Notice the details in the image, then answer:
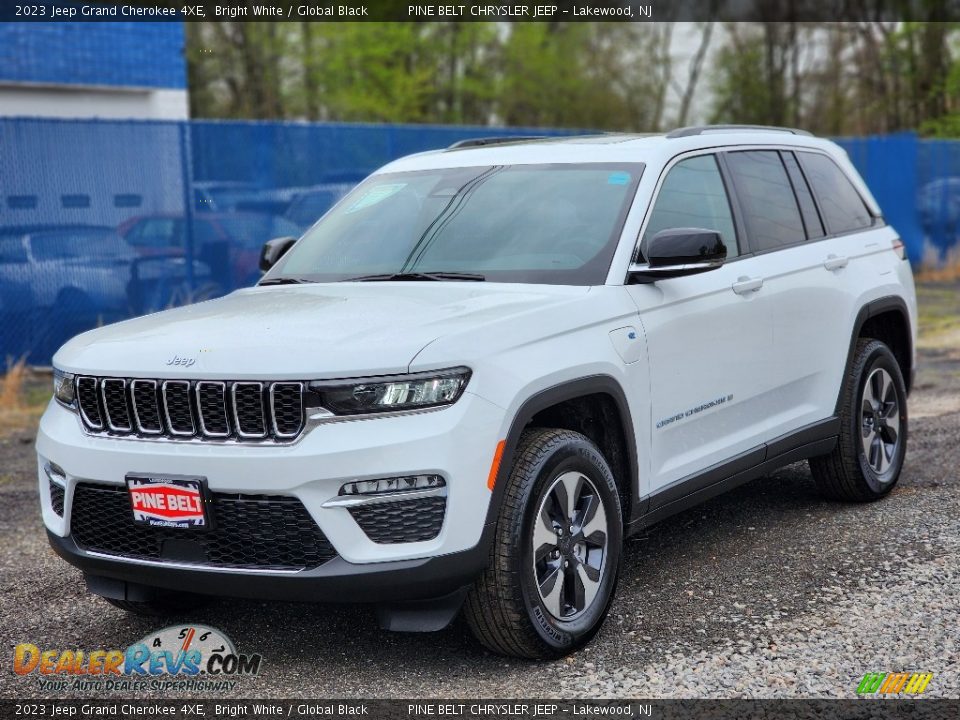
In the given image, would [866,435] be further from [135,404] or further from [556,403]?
[135,404]

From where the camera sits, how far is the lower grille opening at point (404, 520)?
3801 mm

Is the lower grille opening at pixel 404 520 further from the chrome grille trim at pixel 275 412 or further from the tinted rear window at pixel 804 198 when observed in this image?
the tinted rear window at pixel 804 198

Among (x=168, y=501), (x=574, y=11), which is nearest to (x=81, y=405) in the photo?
(x=168, y=501)

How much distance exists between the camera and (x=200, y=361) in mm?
3926

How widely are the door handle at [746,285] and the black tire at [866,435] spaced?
103 centimetres

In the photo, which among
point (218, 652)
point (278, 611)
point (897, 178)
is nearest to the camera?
point (218, 652)

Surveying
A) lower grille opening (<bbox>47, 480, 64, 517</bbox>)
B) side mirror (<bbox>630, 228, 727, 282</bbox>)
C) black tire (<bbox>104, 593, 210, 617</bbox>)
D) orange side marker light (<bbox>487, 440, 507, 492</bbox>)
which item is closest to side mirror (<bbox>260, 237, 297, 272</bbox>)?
black tire (<bbox>104, 593, 210, 617</bbox>)

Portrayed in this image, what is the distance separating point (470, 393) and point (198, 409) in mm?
873

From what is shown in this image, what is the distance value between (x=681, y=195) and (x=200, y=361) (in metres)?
2.37

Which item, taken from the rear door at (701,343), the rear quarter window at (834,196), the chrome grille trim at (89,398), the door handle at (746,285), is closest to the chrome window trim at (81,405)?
the chrome grille trim at (89,398)

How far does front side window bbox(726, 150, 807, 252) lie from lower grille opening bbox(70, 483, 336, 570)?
2.78m

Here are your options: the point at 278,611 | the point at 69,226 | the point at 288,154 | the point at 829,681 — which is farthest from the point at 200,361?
the point at 288,154

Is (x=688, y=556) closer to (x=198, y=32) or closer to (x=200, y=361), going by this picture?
(x=200, y=361)

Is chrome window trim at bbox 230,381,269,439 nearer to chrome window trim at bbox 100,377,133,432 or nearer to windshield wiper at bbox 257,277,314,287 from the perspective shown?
chrome window trim at bbox 100,377,133,432
